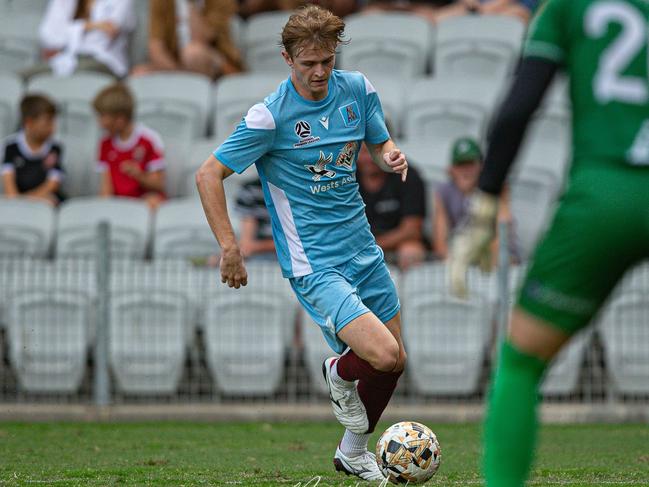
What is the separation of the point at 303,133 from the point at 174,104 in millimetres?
7166

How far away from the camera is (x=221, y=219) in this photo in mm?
6828

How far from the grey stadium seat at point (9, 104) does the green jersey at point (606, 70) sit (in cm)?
1035

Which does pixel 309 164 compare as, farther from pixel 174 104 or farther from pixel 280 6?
pixel 280 6

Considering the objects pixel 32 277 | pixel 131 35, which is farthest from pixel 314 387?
pixel 131 35

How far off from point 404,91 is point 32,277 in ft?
15.2

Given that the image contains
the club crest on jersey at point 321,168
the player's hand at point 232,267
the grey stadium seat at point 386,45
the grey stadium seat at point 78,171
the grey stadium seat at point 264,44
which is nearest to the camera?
the player's hand at point 232,267

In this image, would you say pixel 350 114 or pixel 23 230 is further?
pixel 23 230

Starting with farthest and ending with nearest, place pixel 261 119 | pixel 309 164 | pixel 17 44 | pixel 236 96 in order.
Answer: pixel 17 44, pixel 236 96, pixel 309 164, pixel 261 119

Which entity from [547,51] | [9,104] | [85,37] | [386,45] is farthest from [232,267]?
[85,37]

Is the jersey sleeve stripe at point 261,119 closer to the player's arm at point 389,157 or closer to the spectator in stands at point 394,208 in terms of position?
the player's arm at point 389,157

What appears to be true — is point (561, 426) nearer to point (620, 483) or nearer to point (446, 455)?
point (446, 455)

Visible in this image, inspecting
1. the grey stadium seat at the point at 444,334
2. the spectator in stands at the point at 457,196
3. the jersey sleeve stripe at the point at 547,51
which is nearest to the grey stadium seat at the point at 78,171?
the spectator in stands at the point at 457,196

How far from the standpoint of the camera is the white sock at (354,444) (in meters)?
7.36

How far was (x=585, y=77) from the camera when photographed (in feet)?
14.7
